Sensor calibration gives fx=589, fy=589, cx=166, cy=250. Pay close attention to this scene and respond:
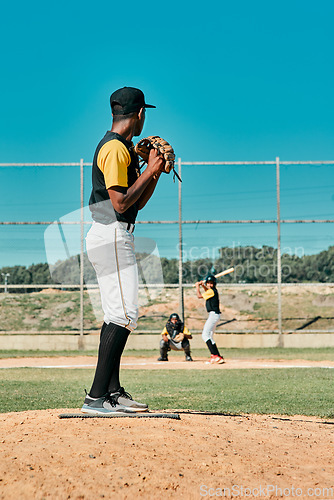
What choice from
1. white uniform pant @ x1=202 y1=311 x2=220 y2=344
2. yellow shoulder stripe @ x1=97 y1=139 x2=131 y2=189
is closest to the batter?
white uniform pant @ x1=202 y1=311 x2=220 y2=344

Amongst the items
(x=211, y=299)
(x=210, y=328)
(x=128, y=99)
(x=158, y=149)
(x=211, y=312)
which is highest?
(x=128, y=99)

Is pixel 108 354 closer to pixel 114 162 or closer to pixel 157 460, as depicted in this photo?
pixel 157 460

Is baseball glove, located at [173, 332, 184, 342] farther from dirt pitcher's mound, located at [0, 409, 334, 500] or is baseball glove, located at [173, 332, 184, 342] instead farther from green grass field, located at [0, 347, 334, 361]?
dirt pitcher's mound, located at [0, 409, 334, 500]

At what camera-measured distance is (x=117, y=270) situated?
396cm

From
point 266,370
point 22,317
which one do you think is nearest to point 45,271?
point 22,317

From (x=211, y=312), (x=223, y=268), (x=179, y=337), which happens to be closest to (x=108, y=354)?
(x=211, y=312)

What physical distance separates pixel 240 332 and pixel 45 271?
230 inches

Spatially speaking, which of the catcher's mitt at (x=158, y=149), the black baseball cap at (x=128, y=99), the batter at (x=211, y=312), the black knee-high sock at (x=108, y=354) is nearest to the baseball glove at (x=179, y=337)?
the batter at (x=211, y=312)

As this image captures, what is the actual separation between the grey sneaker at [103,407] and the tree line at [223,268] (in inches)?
457

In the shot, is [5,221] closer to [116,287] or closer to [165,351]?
[165,351]

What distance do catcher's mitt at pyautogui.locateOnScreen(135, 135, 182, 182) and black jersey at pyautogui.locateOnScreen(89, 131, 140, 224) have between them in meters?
0.07

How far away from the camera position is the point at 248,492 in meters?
2.78

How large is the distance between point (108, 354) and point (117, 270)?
0.58 m

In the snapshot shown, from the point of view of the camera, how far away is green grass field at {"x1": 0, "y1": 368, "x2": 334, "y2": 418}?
6145 mm
